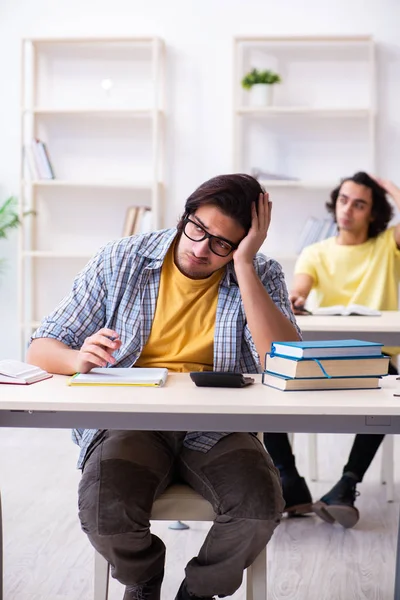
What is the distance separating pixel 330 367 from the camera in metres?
1.67

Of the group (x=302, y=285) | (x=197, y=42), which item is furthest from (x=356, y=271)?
(x=197, y=42)

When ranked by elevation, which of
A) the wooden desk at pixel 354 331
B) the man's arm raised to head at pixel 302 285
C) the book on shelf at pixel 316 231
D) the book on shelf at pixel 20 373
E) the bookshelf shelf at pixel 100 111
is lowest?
the wooden desk at pixel 354 331

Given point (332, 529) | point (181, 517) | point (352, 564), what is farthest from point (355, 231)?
point (181, 517)

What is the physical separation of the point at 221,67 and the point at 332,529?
10.3 ft

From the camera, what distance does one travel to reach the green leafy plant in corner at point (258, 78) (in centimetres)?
477

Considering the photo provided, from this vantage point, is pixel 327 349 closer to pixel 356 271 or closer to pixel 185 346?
pixel 185 346

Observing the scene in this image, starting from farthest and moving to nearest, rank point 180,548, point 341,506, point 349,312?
point 349,312
point 341,506
point 180,548

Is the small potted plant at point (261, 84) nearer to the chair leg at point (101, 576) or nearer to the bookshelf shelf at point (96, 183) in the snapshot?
the bookshelf shelf at point (96, 183)

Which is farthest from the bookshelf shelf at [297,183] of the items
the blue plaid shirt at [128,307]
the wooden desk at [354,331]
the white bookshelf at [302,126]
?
the blue plaid shirt at [128,307]

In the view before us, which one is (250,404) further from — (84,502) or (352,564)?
(352,564)

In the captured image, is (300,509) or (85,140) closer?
(300,509)

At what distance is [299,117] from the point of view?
195 inches

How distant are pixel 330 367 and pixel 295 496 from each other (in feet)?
4.21

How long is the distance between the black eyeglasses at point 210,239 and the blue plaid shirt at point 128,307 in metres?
0.07
